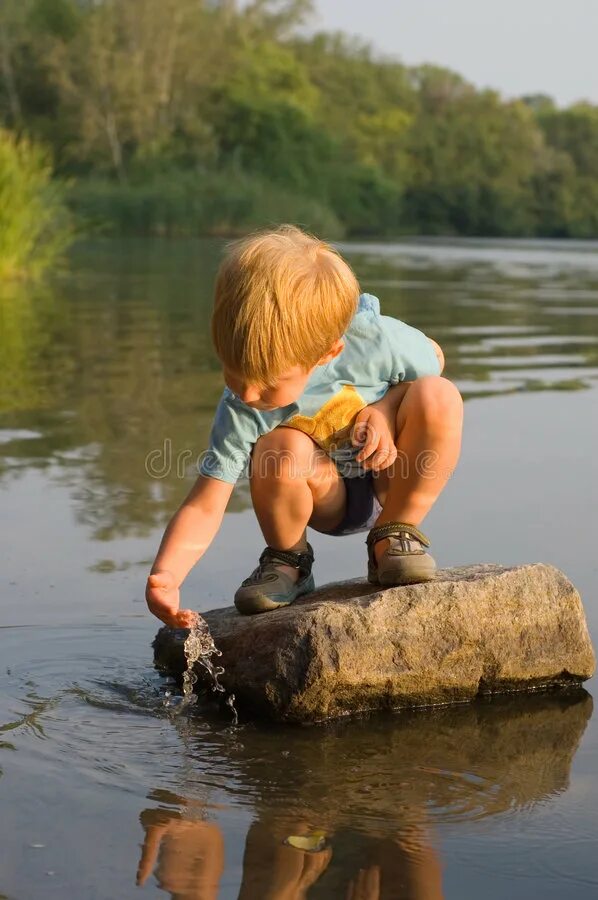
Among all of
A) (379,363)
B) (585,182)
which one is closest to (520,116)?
(585,182)

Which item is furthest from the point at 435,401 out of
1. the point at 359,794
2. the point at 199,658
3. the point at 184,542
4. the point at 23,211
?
the point at 23,211

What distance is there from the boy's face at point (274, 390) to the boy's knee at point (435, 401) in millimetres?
316

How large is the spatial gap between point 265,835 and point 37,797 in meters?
0.41

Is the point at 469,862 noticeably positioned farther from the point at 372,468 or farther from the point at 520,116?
the point at 520,116

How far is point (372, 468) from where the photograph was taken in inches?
125

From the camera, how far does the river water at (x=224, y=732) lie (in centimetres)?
205

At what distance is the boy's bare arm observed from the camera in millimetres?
2852

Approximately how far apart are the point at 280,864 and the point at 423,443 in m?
1.33

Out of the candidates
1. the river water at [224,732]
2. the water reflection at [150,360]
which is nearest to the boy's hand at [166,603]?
Answer: the river water at [224,732]

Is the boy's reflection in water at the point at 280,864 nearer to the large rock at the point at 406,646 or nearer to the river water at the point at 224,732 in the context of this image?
the river water at the point at 224,732

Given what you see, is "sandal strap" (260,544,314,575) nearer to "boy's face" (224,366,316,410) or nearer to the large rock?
the large rock

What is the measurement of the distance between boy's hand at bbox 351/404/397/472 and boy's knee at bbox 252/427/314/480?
4.8 inches

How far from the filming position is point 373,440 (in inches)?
123

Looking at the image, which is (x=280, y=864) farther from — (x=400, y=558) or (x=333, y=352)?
(x=333, y=352)
